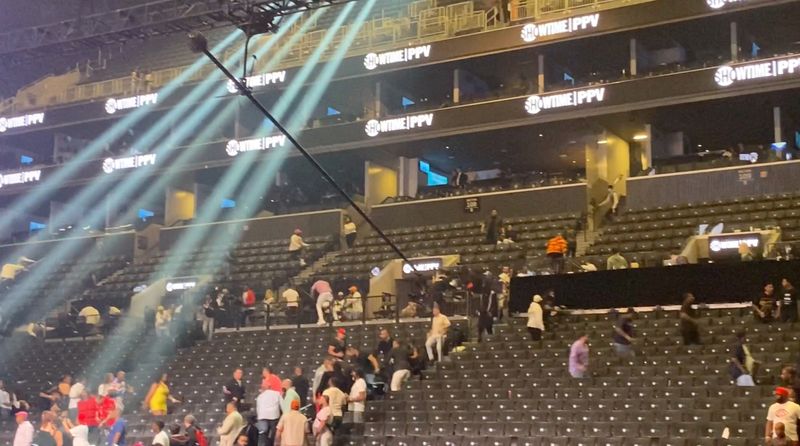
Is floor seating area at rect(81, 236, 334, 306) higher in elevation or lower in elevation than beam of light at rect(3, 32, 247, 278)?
lower

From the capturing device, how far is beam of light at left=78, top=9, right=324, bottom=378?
79.9 ft

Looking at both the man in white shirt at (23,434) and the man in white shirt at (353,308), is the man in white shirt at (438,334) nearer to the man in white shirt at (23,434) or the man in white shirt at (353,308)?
the man in white shirt at (353,308)

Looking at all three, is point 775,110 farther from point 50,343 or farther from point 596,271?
point 50,343

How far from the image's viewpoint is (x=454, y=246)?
2700 centimetres

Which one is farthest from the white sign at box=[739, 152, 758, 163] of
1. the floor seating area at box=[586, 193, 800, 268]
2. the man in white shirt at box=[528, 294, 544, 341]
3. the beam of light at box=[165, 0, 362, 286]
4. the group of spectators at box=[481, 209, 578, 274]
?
the beam of light at box=[165, 0, 362, 286]

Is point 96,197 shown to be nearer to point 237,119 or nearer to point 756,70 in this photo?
point 237,119

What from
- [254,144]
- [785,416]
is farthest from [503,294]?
[254,144]

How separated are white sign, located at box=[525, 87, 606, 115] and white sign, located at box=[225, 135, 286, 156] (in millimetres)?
7301

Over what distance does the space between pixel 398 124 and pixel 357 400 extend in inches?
564

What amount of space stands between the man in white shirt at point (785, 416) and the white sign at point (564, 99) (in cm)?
1587

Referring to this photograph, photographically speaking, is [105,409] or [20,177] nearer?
[105,409]

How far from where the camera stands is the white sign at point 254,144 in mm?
31156

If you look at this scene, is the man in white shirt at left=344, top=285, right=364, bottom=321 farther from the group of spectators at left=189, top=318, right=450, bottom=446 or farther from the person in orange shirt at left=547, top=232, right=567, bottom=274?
the person in orange shirt at left=547, top=232, right=567, bottom=274

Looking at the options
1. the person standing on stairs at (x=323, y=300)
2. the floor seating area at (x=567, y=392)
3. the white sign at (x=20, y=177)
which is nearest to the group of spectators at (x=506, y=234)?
the floor seating area at (x=567, y=392)
